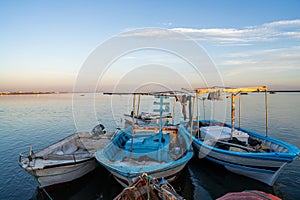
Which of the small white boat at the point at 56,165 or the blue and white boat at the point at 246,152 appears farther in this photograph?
the blue and white boat at the point at 246,152

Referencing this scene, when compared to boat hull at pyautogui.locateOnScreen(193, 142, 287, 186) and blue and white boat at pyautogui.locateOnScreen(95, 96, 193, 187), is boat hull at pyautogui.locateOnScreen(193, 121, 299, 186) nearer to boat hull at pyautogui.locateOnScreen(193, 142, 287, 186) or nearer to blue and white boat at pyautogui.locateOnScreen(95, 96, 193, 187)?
boat hull at pyautogui.locateOnScreen(193, 142, 287, 186)

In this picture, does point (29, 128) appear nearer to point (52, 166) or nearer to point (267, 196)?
point (52, 166)

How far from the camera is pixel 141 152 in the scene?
8711 millimetres

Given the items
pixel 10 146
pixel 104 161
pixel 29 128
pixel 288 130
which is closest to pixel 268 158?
pixel 104 161

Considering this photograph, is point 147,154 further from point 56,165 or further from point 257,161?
point 257,161

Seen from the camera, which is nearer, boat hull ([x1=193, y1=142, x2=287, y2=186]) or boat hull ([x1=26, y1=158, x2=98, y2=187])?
boat hull ([x1=26, y1=158, x2=98, y2=187])

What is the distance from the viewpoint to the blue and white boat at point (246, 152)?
24.3ft

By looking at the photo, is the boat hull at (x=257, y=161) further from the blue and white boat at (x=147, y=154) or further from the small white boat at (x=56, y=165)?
the small white boat at (x=56, y=165)

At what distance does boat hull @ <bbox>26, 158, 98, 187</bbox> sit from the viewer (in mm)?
6914

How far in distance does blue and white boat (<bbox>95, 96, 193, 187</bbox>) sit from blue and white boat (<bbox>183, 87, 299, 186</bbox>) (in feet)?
4.83

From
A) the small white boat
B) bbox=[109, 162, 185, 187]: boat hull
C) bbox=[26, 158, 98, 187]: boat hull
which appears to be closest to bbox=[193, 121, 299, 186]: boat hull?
bbox=[109, 162, 185, 187]: boat hull

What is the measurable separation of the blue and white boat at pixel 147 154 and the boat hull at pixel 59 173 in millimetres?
Result: 972

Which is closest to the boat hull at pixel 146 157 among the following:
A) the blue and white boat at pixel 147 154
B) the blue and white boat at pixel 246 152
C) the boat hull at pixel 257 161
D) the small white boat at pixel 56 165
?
the blue and white boat at pixel 147 154

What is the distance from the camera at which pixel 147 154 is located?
28.4ft
